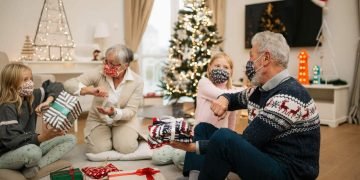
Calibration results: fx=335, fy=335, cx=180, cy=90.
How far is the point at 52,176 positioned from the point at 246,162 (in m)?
1.31

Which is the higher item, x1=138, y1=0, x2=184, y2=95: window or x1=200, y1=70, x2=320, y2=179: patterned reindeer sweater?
x1=138, y1=0, x2=184, y2=95: window

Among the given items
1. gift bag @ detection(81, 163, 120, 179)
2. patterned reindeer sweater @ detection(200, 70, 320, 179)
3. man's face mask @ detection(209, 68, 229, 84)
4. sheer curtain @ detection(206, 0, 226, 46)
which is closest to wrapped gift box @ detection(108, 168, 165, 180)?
gift bag @ detection(81, 163, 120, 179)

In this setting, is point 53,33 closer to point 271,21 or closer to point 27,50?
point 27,50

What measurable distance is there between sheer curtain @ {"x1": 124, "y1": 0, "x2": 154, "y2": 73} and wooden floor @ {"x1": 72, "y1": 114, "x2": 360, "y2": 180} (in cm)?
216

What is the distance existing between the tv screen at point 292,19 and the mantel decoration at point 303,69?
0.29m

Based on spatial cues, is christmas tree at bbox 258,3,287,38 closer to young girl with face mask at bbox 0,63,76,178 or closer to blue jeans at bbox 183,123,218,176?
blue jeans at bbox 183,123,218,176

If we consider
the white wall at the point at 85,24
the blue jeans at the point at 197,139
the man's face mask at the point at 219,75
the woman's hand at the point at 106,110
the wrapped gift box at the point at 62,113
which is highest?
the white wall at the point at 85,24

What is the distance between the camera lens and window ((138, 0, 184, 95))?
707 cm

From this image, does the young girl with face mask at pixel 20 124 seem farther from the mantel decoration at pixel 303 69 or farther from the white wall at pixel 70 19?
the mantel decoration at pixel 303 69

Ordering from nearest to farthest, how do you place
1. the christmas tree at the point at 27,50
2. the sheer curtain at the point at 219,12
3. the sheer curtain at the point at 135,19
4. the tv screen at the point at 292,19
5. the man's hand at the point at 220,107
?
the man's hand at the point at 220,107 → the christmas tree at the point at 27,50 → the tv screen at the point at 292,19 → the sheer curtain at the point at 135,19 → the sheer curtain at the point at 219,12

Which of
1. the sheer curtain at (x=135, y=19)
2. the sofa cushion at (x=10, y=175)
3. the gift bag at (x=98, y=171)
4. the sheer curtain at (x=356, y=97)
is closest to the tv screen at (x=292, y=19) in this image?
the sheer curtain at (x=356, y=97)

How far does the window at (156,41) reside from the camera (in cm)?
707

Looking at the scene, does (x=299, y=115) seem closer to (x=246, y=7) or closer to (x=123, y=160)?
(x=123, y=160)

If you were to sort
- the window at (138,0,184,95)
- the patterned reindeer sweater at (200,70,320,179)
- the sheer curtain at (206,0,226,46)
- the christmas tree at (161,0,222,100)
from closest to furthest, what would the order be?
1. the patterned reindeer sweater at (200,70,320,179)
2. the christmas tree at (161,0,222,100)
3. the sheer curtain at (206,0,226,46)
4. the window at (138,0,184,95)
